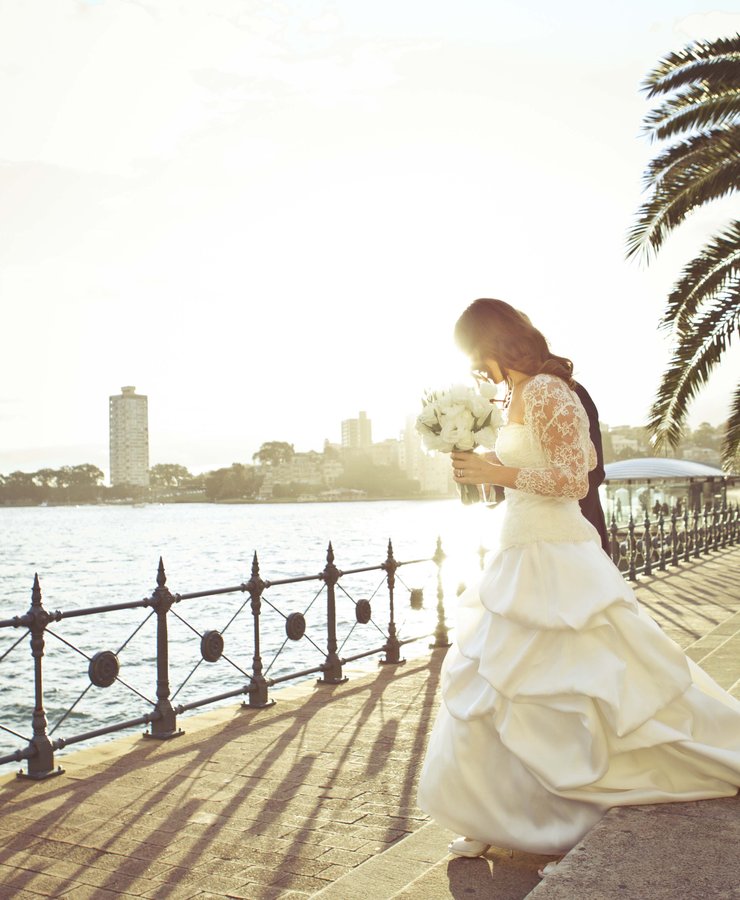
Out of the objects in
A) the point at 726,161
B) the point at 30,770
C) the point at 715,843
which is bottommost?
the point at 30,770

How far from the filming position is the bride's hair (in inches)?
158

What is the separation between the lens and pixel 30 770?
6125mm

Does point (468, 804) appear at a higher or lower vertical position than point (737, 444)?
lower

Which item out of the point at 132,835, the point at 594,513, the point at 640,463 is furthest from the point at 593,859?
the point at 640,463

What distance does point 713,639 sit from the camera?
9.61 metres

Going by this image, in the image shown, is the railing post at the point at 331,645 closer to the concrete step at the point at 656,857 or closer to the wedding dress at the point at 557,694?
the wedding dress at the point at 557,694

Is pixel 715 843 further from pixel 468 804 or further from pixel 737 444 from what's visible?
pixel 737 444

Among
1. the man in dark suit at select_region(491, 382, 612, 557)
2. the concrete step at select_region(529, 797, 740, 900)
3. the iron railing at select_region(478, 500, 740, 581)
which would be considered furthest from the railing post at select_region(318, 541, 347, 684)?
the iron railing at select_region(478, 500, 740, 581)

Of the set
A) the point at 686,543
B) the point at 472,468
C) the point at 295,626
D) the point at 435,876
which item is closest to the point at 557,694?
the point at 435,876

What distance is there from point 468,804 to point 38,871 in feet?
6.87

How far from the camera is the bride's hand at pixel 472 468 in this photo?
3.98 metres

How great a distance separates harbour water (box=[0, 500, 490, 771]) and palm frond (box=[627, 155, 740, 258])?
16.9 feet

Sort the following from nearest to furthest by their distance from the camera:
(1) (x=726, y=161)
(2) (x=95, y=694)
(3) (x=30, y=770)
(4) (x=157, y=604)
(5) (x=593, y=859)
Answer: (5) (x=593, y=859), (3) (x=30, y=770), (4) (x=157, y=604), (1) (x=726, y=161), (2) (x=95, y=694)

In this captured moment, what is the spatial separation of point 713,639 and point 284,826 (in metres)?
6.24
